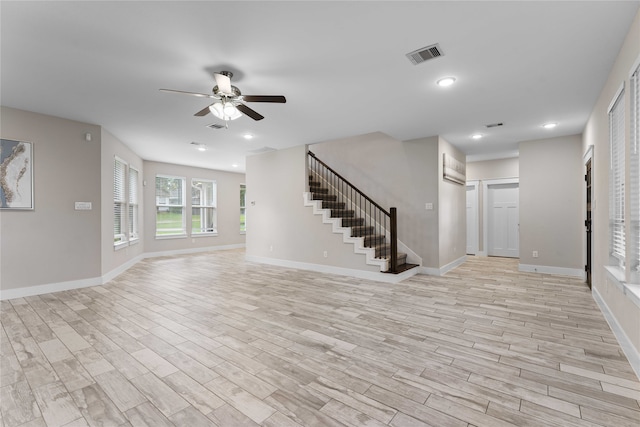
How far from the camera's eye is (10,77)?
308 cm

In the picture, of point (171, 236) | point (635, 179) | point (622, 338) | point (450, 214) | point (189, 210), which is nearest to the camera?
point (635, 179)

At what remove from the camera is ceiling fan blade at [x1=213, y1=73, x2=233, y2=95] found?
272cm

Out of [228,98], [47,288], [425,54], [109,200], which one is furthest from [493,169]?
[47,288]

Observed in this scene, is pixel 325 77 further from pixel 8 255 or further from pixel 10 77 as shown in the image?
pixel 8 255

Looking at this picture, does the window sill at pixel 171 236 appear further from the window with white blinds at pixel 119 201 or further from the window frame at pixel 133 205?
the window with white blinds at pixel 119 201

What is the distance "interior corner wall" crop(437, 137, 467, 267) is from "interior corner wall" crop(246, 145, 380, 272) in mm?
1596

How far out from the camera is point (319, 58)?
2.74 meters

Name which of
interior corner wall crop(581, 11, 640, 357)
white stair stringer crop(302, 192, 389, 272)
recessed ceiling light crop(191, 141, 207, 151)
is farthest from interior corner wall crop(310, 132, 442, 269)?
recessed ceiling light crop(191, 141, 207, 151)

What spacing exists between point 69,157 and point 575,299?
7648 millimetres

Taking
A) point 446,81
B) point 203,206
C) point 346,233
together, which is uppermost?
point 446,81

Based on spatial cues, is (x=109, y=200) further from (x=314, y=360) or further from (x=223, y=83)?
(x=314, y=360)

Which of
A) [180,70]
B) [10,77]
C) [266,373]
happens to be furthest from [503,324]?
[10,77]

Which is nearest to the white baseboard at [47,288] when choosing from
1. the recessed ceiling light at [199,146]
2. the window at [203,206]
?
the recessed ceiling light at [199,146]

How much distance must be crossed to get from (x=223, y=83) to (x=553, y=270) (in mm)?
6512
